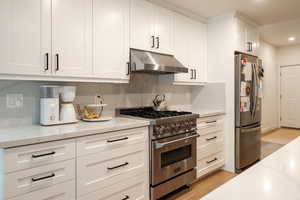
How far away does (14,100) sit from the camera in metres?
1.94

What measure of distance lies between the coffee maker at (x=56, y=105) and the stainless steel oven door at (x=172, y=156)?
92cm

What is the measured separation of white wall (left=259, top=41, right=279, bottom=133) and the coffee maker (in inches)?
211

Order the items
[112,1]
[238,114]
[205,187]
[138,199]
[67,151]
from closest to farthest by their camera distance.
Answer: [67,151], [138,199], [112,1], [205,187], [238,114]

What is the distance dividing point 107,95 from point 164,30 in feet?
3.84

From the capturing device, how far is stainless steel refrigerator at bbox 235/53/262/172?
324 cm

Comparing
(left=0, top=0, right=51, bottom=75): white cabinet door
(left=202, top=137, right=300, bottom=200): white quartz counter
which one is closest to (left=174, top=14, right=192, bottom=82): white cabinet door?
(left=0, top=0, right=51, bottom=75): white cabinet door

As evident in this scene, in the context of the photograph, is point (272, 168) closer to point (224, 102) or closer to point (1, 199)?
point (1, 199)

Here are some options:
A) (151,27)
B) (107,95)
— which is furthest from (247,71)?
(107,95)

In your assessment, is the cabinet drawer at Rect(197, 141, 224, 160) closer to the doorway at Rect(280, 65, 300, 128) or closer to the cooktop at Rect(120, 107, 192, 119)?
the cooktop at Rect(120, 107, 192, 119)

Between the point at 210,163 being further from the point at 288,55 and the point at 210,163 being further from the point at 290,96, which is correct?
the point at 288,55

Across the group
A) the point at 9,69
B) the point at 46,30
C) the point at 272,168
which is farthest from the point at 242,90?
the point at 9,69

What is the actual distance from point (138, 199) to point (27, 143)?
1220mm

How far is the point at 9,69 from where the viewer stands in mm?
1661

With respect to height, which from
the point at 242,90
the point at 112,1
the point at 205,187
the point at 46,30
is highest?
the point at 112,1
